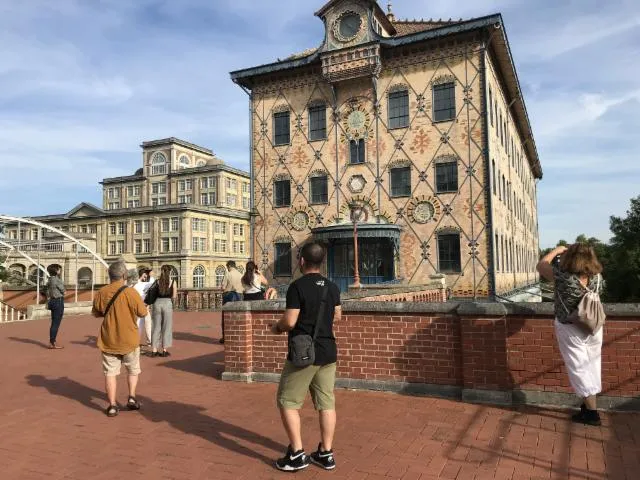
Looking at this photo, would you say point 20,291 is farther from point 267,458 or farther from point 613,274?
point 613,274

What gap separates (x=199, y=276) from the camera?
68312mm

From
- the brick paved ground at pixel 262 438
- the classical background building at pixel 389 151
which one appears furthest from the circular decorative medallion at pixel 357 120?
the brick paved ground at pixel 262 438

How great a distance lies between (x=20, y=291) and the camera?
25.9 metres

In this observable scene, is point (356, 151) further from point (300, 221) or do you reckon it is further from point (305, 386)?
point (305, 386)

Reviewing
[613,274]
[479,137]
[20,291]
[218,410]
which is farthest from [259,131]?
[613,274]

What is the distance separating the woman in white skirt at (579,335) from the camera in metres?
5.14

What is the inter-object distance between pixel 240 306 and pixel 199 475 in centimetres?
354

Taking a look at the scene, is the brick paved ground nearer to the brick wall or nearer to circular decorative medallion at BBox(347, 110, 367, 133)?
the brick wall

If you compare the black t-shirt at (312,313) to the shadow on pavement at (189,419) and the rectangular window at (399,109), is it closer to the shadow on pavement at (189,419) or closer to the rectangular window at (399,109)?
the shadow on pavement at (189,419)

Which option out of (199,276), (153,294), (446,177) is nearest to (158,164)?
(199,276)

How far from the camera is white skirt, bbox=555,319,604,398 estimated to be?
16.9 ft

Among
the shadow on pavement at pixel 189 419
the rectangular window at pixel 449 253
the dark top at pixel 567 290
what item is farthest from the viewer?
the rectangular window at pixel 449 253

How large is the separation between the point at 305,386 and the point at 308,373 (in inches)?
4.4

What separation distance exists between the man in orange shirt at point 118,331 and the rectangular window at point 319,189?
1720 centimetres
